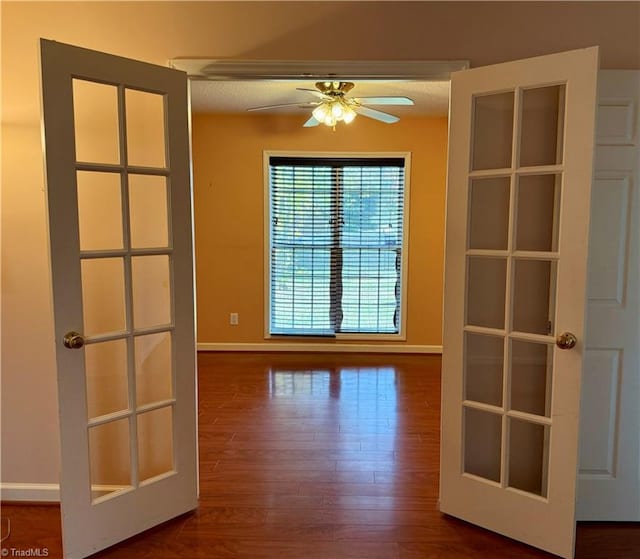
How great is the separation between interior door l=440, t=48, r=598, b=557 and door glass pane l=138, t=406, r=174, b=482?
1288 mm

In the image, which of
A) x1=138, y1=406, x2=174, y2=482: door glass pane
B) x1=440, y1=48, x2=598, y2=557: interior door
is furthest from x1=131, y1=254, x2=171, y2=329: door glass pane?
x1=440, y1=48, x2=598, y2=557: interior door

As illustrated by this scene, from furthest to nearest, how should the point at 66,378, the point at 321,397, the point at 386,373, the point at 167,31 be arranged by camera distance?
the point at 386,373 < the point at 321,397 < the point at 167,31 < the point at 66,378

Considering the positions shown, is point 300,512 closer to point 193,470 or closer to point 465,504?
point 193,470

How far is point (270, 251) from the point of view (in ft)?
16.6

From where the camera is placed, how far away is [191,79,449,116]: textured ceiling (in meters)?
3.72

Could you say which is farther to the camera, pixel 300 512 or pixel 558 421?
pixel 300 512

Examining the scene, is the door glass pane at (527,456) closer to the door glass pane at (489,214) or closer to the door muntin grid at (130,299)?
the door glass pane at (489,214)

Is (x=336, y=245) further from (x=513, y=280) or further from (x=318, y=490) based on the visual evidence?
(x=513, y=280)

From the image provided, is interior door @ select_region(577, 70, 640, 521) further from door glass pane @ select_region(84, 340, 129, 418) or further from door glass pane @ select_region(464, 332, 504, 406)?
door glass pane @ select_region(84, 340, 129, 418)

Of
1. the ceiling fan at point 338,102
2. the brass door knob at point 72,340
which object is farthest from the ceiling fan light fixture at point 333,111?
the brass door knob at point 72,340

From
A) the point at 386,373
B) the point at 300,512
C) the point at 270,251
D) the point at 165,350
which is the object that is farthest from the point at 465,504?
the point at 270,251

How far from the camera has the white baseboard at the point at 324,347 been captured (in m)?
5.06

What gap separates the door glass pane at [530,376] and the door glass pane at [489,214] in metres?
0.45

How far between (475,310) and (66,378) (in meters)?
1.72
